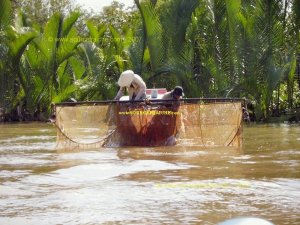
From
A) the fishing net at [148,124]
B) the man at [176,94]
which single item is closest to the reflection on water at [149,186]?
the fishing net at [148,124]

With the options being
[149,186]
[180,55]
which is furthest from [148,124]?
[180,55]

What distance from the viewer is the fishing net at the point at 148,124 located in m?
11.1

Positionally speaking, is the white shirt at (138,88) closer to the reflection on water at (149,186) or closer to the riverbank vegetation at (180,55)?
the reflection on water at (149,186)

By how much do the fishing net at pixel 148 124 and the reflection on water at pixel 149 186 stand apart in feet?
2.85

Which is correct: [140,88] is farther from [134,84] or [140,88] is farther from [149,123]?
[149,123]

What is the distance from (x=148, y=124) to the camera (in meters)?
11.3

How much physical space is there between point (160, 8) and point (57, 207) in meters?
17.6

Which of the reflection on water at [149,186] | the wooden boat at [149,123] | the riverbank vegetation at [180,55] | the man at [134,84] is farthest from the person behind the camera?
the riverbank vegetation at [180,55]

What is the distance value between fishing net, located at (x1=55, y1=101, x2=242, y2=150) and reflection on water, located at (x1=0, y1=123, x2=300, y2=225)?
0.87m

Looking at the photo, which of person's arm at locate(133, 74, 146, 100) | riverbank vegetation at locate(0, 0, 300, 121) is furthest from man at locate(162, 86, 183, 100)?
riverbank vegetation at locate(0, 0, 300, 121)

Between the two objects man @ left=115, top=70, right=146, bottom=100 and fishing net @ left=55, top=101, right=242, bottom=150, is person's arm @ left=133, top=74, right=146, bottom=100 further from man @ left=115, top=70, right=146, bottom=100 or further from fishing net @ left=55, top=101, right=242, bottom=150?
fishing net @ left=55, top=101, right=242, bottom=150

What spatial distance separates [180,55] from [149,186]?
51.9ft

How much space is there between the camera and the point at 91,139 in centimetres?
1155

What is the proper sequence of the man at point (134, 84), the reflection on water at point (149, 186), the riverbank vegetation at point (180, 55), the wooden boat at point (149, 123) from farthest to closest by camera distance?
the riverbank vegetation at point (180, 55) → the man at point (134, 84) → the wooden boat at point (149, 123) → the reflection on water at point (149, 186)
